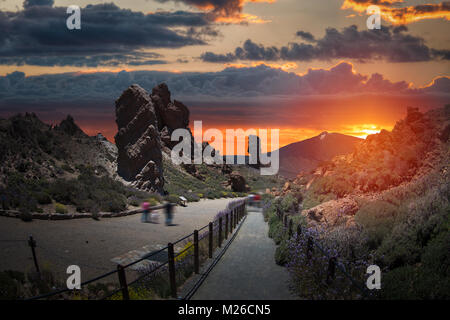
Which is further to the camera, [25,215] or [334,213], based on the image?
[25,215]

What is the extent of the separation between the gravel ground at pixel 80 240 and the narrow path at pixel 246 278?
366 centimetres

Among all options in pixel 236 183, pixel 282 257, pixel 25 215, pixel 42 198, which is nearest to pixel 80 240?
pixel 25 215

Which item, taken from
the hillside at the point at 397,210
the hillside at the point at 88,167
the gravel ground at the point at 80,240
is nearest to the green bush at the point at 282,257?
the hillside at the point at 397,210

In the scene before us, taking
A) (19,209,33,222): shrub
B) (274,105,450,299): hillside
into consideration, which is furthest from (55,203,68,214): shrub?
(274,105,450,299): hillside

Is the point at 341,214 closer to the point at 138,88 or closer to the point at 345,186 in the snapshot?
the point at 345,186

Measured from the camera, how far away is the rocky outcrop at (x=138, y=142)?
33000 mm

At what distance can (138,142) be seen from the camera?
3425 centimetres

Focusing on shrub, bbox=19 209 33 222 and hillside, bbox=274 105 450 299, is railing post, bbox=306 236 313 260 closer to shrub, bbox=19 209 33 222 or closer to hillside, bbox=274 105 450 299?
hillside, bbox=274 105 450 299

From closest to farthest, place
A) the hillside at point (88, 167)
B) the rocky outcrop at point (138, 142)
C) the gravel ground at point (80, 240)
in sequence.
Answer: the gravel ground at point (80, 240) → the hillside at point (88, 167) → the rocky outcrop at point (138, 142)

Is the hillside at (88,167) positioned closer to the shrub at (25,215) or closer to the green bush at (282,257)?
the shrub at (25,215)

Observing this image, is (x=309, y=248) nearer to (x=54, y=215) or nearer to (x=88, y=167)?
(x=54, y=215)

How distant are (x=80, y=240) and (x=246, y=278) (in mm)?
7908

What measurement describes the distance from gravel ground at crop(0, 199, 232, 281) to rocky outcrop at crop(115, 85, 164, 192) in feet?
51.5

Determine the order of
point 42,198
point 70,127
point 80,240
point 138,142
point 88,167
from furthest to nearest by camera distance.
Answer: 1. point 70,127
2. point 88,167
3. point 138,142
4. point 42,198
5. point 80,240
